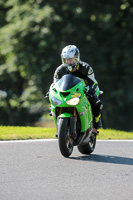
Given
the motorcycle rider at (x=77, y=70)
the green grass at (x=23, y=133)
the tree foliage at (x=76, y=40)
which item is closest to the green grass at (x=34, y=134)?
the green grass at (x=23, y=133)

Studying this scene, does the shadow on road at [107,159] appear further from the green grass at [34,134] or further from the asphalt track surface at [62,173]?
the green grass at [34,134]

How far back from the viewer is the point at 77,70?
27.3 feet

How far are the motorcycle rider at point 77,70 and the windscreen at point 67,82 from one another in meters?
0.27

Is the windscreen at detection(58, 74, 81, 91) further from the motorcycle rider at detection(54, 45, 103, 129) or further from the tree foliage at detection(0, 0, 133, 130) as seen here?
the tree foliage at detection(0, 0, 133, 130)

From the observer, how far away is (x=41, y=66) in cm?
2373

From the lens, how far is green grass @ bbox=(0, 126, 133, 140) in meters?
10.4

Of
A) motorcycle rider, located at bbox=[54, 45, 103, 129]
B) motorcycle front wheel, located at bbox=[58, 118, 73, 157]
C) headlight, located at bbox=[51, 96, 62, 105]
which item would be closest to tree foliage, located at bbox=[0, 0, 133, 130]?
motorcycle rider, located at bbox=[54, 45, 103, 129]

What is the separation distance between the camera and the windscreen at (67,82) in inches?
307

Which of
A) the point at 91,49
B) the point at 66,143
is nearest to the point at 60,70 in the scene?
the point at 66,143

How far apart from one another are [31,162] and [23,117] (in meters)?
23.3

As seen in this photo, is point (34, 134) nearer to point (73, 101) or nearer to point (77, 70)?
point (77, 70)

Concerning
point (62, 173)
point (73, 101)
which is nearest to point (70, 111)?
point (73, 101)

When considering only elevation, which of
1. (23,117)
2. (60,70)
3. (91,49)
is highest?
(60,70)

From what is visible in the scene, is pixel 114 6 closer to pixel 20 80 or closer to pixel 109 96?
pixel 109 96
